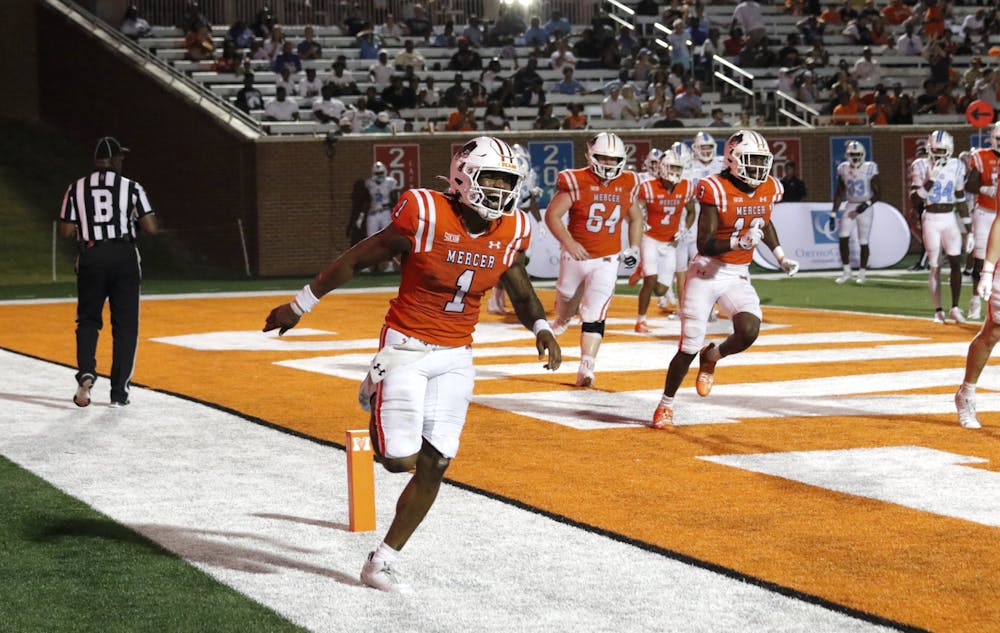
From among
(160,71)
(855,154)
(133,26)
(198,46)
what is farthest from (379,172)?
(855,154)

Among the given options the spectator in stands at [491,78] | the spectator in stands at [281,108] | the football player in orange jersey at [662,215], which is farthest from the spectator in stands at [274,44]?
the football player in orange jersey at [662,215]

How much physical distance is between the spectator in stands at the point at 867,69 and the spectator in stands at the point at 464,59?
851 centimetres

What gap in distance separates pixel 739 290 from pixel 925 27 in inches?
1091

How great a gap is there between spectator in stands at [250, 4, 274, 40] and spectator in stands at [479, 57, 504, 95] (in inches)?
180

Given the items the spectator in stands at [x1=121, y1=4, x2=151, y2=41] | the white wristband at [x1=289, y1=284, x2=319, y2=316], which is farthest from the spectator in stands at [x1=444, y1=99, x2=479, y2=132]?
the white wristband at [x1=289, y1=284, x2=319, y2=316]

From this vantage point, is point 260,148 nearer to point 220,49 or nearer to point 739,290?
point 220,49

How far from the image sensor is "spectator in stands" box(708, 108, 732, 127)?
101ft

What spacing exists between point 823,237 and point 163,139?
13.1 metres

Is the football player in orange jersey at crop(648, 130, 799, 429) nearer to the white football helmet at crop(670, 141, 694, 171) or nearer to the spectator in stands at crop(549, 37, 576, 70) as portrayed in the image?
the white football helmet at crop(670, 141, 694, 171)

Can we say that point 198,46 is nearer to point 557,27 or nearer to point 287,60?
point 287,60

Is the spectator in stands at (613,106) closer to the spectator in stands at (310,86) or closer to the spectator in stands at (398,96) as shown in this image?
the spectator in stands at (398,96)

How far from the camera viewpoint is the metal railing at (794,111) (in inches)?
1277

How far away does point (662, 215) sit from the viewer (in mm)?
18016

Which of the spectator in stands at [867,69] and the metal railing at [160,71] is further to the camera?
the spectator in stands at [867,69]
